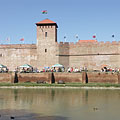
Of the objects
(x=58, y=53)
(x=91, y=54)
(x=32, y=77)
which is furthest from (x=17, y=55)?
(x=91, y=54)

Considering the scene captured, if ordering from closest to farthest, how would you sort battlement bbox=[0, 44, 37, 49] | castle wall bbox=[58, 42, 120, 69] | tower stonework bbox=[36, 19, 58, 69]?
castle wall bbox=[58, 42, 120, 69]
tower stonework bbox=[36, 19, 58, 69]
battlement bbox=[0, 44, 37, 49]

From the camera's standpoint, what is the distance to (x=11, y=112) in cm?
1491

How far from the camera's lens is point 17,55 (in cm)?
3981

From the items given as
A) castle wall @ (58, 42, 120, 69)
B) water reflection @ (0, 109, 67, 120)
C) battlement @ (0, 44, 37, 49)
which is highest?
battlement @ (0, 44, 37, 49)

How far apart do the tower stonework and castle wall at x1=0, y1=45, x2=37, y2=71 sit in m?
1.04

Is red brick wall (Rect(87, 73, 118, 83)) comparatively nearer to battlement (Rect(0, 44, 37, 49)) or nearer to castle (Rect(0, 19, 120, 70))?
castle (Rect(0, 19, 120, 70))

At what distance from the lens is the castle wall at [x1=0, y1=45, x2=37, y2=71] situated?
39.3 meters

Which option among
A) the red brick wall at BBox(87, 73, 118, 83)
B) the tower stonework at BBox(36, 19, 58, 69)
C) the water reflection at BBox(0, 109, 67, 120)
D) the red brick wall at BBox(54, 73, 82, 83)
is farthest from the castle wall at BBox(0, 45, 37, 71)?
the water reflection at BBox(0, 109, 67, 120)

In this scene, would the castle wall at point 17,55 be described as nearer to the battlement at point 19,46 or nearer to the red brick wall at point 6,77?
the battlement at point 19,46

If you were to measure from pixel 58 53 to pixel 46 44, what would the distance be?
2403 millimetres

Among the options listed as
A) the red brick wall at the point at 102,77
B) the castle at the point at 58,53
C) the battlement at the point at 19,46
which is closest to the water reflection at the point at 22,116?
the red brick wall at the point at 102,77

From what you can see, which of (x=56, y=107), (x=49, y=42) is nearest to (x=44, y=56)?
(x=49, y=42)

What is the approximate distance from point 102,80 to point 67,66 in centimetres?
840

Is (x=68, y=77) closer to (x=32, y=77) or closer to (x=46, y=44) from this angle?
(x=32, y=77)
